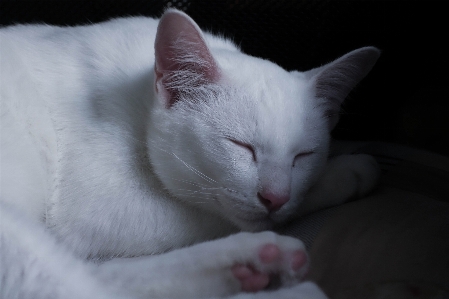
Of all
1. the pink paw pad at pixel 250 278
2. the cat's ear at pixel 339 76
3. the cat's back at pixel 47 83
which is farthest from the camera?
the cat's ear at pixel 339 76

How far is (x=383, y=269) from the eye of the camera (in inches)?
34.2

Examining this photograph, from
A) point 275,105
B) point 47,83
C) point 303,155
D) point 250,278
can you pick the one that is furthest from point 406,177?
point 47,83

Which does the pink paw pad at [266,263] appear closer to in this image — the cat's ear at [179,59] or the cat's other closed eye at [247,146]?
the cat's other closed eye at [247,146]

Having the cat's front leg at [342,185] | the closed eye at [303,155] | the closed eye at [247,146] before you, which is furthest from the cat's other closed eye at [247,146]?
the cat's front leg at [342,185]

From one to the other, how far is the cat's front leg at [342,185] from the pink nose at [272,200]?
168 millimetres

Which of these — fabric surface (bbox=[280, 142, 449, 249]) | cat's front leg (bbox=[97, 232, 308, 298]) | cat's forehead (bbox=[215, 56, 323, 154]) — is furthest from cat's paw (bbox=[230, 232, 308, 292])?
cat's forehead (bbox=[215, 56, 323, 154])

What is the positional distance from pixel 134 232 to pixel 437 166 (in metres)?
0.75

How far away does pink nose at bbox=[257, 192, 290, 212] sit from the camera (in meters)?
0.96

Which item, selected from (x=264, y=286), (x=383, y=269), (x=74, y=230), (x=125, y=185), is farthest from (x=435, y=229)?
(x=74, y=230)

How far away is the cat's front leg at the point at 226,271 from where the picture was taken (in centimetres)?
91

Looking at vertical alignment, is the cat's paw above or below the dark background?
below

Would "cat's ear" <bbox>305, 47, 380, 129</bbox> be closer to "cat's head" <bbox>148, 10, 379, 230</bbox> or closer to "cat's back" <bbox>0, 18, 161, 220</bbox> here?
"cat's head" <bbox>148, 10, 379, 230</bbox>

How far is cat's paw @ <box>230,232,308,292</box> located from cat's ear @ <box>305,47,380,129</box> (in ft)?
1.51

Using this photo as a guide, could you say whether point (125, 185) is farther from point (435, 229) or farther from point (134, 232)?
point (435, 229)
